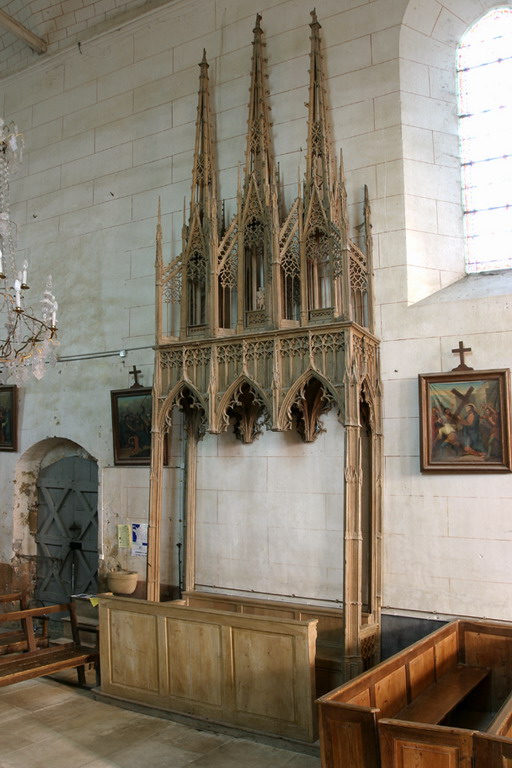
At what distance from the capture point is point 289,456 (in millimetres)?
6449

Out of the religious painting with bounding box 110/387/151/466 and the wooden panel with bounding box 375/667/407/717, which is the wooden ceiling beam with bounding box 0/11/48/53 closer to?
the religious painting with bounding box 110/387/151/466

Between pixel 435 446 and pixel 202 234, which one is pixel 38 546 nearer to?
pixel 202 234

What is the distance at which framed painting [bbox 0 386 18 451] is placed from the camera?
8602mm

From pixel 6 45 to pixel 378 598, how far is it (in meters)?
9.26

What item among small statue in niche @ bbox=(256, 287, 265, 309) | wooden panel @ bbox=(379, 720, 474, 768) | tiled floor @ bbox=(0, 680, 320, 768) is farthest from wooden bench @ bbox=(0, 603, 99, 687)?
small statue in niche @ bbox=(256, 287, 265, 309)

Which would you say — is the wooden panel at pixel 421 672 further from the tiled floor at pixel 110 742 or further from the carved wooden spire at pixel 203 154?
the carved wooden spire at pixel 203 154

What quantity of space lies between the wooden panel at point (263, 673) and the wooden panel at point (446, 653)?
112 cm

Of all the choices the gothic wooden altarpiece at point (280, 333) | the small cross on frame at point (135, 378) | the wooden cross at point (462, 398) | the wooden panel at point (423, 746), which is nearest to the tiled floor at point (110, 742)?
the gothic wooden altarpiece at point (280, 333)

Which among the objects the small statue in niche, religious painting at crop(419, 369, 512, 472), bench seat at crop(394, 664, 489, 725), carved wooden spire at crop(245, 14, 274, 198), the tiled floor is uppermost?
carved wooden spire at crop(245, 14, 274, 198)

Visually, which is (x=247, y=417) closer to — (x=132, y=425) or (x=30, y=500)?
(x=132, y=425)

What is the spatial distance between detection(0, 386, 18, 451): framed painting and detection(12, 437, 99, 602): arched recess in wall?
0.30 m

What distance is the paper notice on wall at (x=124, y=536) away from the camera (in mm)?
7344

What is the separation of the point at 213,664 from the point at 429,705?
1.65 m

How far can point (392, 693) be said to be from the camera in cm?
415
